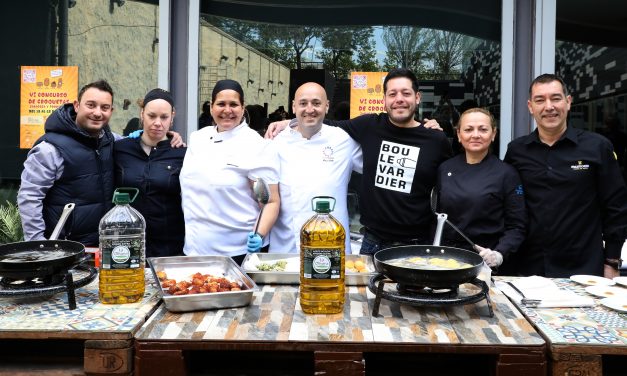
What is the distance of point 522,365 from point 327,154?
1.92 m

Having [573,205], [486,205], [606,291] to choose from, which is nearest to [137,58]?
[486,205]

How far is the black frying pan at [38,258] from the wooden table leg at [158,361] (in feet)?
1.77

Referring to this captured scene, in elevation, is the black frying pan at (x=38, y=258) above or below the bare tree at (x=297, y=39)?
below

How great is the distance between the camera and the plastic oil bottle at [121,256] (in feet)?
7.54

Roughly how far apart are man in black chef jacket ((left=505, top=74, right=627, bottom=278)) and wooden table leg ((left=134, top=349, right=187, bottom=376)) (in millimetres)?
2082

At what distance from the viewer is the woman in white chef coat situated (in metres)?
3.29

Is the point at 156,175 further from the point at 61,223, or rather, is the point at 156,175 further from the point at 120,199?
the point at 120,199

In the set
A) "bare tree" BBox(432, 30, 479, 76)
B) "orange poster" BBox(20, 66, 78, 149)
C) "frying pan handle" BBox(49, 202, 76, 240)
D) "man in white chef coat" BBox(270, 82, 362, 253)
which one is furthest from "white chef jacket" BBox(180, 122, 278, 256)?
"orange poster" BBox(20, 66, 78, 149)

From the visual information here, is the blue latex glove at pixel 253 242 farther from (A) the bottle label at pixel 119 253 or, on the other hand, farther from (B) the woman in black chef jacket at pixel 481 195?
(B) the woman in black chef jacket at pixel 481 195

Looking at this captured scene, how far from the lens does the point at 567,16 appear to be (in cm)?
466

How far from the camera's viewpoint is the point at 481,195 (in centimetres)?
313

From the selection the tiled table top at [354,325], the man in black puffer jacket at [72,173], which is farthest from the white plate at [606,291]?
the man in black puffer jacket at [72,173]

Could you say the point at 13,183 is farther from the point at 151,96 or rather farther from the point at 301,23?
the point at 301,23

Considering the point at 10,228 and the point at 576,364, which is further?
the point at 10,228
